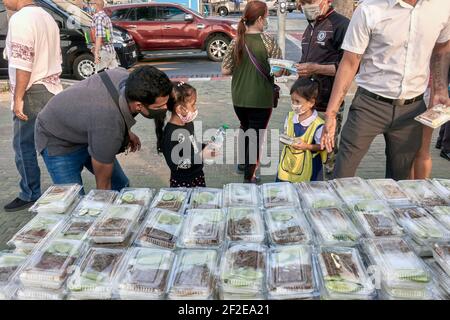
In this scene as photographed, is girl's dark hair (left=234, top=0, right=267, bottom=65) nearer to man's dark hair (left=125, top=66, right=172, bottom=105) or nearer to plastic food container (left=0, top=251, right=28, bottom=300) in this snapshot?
man's dark hair (left=125, top=66, right=172, bottom=105)

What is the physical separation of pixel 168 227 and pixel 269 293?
1.94 ft

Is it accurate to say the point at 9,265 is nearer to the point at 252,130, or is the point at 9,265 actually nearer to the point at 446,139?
the point at 252,130

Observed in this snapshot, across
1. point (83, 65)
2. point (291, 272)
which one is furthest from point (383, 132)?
point (83, 65)

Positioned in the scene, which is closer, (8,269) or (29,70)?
(8,269)

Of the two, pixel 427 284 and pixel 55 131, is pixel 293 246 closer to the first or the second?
pixel 427 284

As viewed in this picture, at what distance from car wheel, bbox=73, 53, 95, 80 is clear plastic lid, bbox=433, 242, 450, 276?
9.28 m

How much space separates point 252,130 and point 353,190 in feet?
7.10

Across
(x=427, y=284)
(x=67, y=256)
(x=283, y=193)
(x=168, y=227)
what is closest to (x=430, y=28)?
(x=283, y=193)

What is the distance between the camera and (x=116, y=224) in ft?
6.29

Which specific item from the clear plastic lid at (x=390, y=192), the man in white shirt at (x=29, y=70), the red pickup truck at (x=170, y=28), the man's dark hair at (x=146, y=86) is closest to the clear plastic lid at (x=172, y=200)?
the man's dark hair at (x=146, y=86)

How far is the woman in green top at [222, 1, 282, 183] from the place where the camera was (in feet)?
13.3

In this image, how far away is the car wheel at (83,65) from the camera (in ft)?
32.3

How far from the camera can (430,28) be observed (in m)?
2.77

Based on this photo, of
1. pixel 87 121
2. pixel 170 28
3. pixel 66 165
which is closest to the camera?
pixel 87 121
